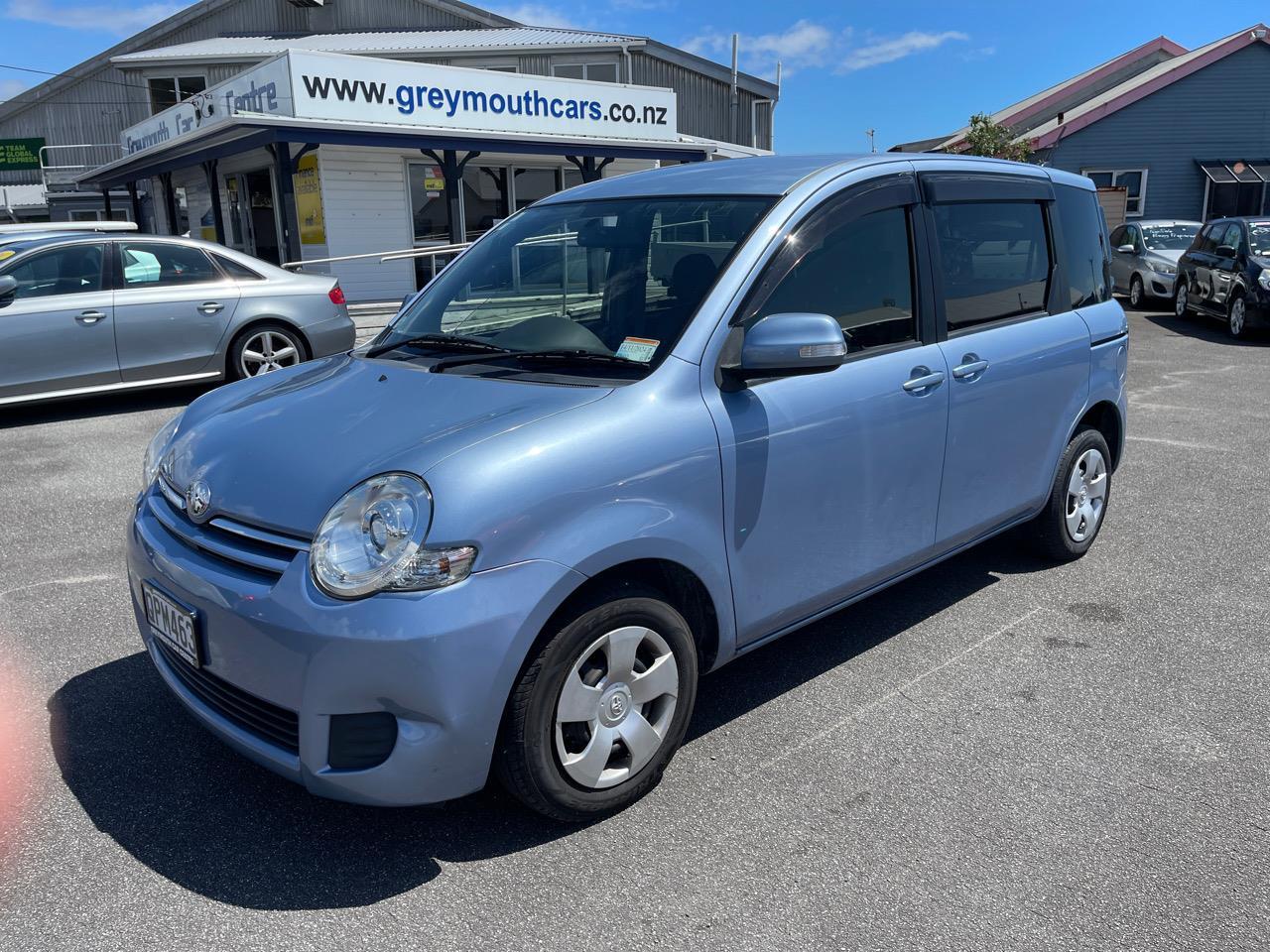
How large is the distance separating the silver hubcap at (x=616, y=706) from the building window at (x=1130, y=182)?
2889 centimetres

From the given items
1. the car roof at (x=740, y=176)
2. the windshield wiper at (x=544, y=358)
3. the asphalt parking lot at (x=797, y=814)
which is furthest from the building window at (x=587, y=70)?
the windshield wiper at (x=544, y=358)

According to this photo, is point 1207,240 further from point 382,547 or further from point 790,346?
point 382,547

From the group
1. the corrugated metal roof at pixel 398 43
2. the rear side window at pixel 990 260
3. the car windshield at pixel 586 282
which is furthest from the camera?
the corrugated metal roof at pixel 398 43

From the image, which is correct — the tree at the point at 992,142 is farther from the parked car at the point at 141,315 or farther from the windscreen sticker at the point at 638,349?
the windscreen sticker at the point at 638,349

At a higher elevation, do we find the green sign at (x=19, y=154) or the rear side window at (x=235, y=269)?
the green sign at (x=19, y=154)

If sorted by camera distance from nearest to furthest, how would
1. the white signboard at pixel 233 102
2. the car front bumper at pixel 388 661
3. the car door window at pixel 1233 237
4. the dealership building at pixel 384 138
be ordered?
the car front bumper at pixel 388 661 → the car door window at pixel 1233 237 → the white signboard at pixel 233 102 → the dealership building at pixel 384 138

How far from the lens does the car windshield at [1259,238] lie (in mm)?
13180

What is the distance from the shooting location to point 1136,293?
17188 mm

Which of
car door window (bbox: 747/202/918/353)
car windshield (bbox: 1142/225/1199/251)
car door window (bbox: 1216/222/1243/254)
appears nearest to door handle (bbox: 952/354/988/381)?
car door window (bbox: 747/202/918/353)

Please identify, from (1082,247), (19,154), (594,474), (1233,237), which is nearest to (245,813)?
(594,474)

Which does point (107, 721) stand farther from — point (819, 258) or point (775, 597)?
point (819, 258)

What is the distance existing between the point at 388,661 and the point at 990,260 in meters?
3.00

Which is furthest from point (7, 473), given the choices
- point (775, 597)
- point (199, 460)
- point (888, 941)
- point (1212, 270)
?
point (1212, 270)

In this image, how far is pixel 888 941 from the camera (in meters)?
2.32
